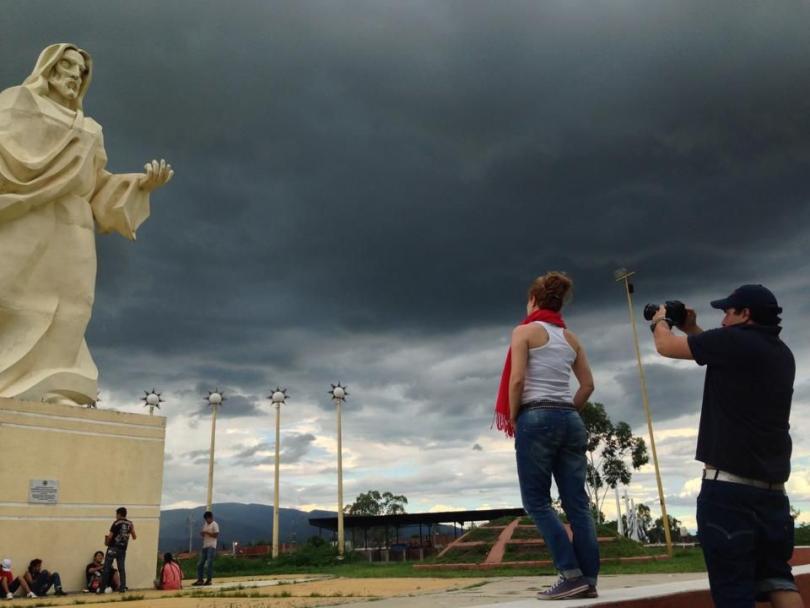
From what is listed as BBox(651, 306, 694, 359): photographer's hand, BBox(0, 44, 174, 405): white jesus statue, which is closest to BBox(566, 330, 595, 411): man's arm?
BBox(651, 306, 694, 359): photographer's hand

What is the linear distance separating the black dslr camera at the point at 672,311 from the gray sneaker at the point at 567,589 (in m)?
1.52

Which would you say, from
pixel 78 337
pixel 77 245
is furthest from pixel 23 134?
pixel 78 337

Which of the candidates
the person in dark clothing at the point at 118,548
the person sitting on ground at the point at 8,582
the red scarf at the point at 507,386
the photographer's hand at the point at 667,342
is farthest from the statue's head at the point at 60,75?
the photographer's hand at the point at 667,342

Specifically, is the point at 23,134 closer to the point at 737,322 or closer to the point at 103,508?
the point at 103,508

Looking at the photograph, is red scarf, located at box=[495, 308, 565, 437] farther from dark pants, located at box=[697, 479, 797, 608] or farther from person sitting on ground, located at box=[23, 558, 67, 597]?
person sitting on ground, located at box=[23, 558, 67, 597]

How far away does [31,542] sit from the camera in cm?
1037

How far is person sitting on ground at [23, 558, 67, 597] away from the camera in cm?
997

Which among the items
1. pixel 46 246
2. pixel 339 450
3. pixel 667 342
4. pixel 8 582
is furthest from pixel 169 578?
pixel 339 450

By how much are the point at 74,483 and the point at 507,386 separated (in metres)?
9.36

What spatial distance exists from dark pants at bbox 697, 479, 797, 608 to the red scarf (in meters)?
1.29

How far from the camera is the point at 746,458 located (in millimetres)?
3236

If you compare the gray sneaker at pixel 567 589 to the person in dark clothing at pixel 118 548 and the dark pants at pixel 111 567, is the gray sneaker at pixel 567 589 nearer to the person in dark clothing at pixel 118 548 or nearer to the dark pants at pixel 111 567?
the person in dark clothing at pixel 118 548

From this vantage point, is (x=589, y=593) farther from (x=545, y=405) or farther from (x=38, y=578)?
(x=38, y=578)

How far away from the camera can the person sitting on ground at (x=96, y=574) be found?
10.7 m
